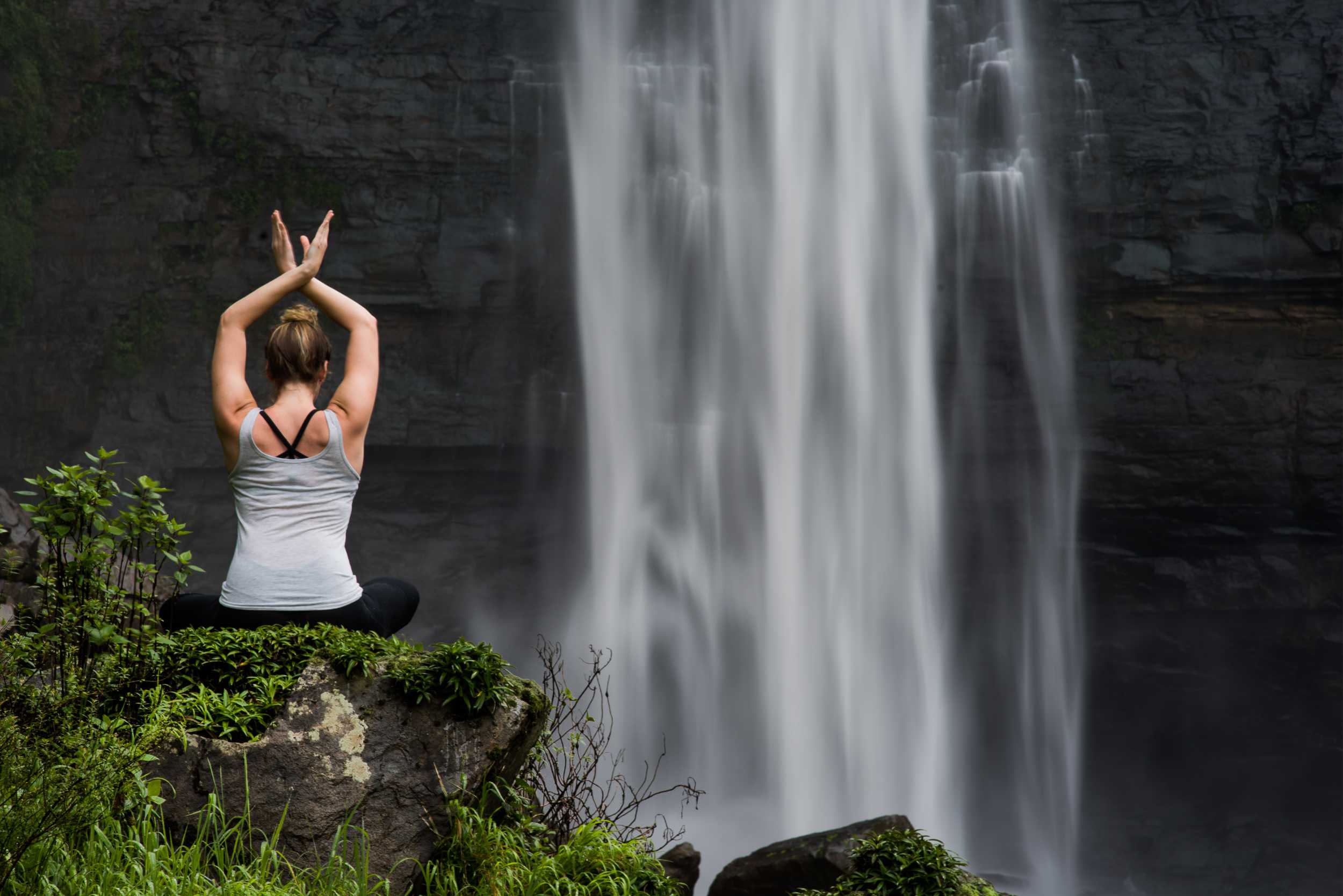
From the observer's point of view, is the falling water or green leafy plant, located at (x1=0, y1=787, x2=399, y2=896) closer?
green leafy plant, located at (x1=0, y1=787, x2=399, y2=896)

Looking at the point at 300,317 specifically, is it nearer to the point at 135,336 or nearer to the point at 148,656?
the point at 148,656

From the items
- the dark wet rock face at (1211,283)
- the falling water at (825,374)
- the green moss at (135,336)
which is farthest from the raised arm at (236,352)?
the dark wet rock face at (1211,283)

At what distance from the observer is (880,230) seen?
15.7 meters

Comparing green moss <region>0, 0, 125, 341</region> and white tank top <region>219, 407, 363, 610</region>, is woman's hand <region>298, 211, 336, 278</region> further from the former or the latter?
green moss <region>0, 0, 125, 341</region>

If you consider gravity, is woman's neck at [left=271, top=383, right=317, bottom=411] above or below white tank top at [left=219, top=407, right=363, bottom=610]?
above

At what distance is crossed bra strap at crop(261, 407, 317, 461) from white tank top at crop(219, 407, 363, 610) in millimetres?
15

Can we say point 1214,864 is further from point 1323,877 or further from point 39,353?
point 39,353

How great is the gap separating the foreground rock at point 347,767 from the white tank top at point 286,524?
25 centimetres

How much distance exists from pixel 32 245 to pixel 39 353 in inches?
57.4

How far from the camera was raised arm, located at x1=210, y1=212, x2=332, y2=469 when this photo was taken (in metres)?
3.20

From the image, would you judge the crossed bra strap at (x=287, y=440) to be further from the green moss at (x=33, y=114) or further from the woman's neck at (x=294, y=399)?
the green moss at (x=33, y=114)

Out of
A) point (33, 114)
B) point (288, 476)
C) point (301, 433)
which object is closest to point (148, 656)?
point (288, 476)

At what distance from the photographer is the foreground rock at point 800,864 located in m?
6.41

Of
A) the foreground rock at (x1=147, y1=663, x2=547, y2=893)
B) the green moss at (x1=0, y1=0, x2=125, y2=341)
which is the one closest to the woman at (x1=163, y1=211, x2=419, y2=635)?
the foreground rock at (x1=147, y1=663, x2=547, y2=893)
